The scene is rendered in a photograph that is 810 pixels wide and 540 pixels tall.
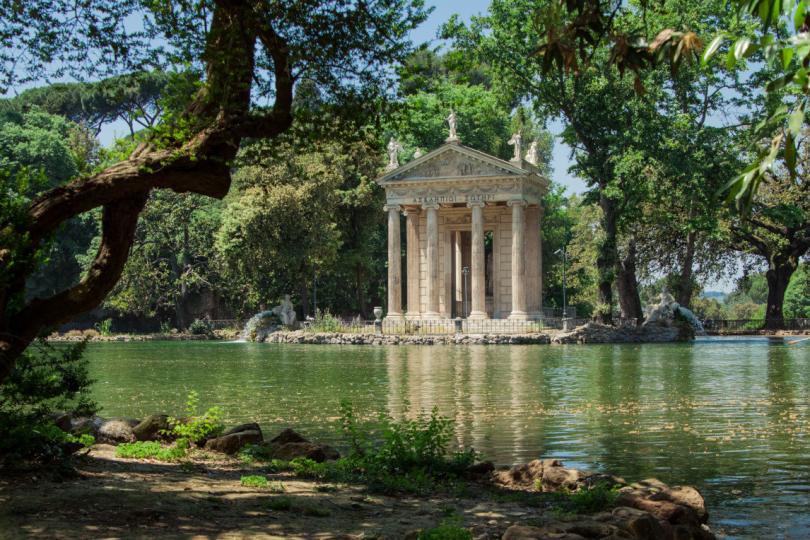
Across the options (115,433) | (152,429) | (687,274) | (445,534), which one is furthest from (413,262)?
(445,534)

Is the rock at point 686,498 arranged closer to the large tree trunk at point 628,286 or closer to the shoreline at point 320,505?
the shoreline at point 320,505

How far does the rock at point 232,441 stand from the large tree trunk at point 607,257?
42412 mm

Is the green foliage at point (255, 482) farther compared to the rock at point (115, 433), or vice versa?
the rock at point (115, 433)

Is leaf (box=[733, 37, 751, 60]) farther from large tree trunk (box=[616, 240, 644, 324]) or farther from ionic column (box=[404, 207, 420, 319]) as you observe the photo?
ionic column (box=[404, 207, 420, 319])

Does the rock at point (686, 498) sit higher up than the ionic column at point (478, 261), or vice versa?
the ionic column at point (478, 261)

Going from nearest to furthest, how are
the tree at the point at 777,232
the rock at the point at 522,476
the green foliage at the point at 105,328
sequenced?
the rock at the point at 522,476 < the tree at the point at 777,232 < the green foliage at the point at 105,328

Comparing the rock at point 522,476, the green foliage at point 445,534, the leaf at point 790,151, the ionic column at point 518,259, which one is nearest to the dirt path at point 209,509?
the green foliage at point 445,534

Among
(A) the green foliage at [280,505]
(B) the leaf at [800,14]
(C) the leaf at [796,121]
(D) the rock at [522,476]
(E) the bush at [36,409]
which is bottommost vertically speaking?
(D) the rock at [522,476]

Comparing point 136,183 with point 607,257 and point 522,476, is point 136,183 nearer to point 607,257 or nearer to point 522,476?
point 522,476

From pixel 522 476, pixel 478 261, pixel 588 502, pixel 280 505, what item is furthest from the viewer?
Result: pixel 478 261

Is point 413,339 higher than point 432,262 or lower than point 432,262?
lower

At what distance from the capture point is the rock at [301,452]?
35.6 ft

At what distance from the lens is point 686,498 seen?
26.7ft

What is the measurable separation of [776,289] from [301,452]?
55685 millimetres
